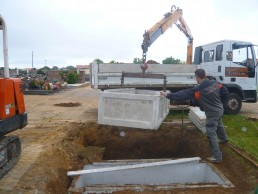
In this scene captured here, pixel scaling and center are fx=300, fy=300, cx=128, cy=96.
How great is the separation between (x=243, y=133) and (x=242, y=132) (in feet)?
0.42

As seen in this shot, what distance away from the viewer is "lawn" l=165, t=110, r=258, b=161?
7072 millimetres

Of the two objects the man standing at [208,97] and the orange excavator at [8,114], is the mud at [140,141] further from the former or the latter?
the orange excavator at [8,114]

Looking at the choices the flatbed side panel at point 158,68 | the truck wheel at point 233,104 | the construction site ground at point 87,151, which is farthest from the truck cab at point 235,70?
the construction site ground at point 87,151

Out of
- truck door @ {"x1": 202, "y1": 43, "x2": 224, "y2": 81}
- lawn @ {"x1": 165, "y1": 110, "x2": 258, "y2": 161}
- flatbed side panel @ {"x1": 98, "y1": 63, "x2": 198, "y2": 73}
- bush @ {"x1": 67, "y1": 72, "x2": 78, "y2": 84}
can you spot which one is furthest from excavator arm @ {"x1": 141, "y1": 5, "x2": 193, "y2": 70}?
bush @ {"x1": 67, "y1": 72, "x2": 78, "y2": 84}

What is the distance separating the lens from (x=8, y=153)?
547cm

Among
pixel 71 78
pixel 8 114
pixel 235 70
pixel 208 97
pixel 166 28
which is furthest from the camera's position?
pixel 71 78

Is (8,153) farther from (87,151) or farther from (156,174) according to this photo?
(156,174)

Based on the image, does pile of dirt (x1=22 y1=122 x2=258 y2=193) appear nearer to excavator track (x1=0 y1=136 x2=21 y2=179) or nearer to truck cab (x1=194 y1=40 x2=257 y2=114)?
excavator track (x1=0 y1=136 x2=21 y2=179)

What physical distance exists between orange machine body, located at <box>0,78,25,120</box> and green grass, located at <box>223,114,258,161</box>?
495cm

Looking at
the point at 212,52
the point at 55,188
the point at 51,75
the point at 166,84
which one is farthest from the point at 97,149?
the point at 51,75

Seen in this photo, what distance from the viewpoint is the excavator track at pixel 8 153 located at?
5061 mm

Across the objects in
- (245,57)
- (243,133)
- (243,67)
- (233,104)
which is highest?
(245,57)

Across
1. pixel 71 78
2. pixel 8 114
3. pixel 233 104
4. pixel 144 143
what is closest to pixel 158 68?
pixel 233 104

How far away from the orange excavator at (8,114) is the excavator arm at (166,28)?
6580 mm
